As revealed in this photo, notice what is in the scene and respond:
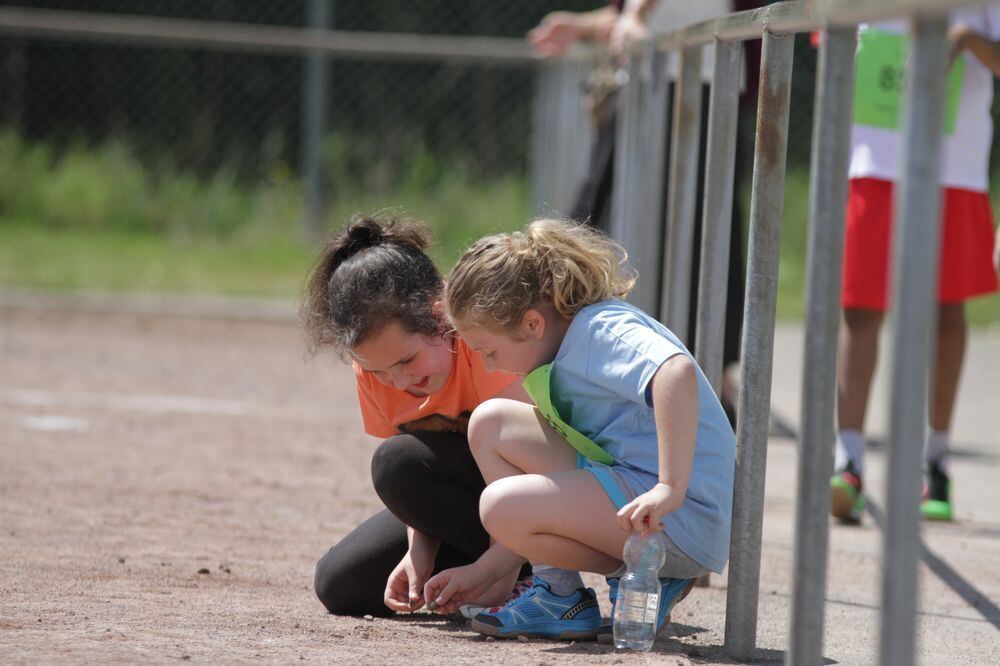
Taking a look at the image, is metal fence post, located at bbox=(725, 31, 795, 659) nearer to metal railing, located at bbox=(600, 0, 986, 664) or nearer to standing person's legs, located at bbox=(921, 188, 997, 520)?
metal railing, located at bbox=(600, 0, 986, 664)

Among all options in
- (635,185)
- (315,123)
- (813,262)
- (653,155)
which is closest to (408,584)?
(813,262)

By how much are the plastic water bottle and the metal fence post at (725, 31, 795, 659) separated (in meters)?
0.14

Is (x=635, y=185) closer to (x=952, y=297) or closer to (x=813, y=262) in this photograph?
(x=952, y=297)

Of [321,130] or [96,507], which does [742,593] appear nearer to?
[96,507]

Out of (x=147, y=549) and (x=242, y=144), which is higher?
(x=242, y=144)

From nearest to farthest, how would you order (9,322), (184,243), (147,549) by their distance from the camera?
(147,549), (9,322), (184,243)

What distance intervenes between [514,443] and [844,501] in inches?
63.8

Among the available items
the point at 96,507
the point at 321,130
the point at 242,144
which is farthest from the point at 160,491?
the point at 242,144

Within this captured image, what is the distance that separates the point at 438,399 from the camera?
3025mm

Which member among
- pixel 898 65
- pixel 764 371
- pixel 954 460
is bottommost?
pixel 954 460

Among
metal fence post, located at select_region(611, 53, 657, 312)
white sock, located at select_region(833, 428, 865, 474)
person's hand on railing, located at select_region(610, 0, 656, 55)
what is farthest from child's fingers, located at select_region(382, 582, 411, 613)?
person's hand on railing, located at select_region(610, 0, 656, 55)

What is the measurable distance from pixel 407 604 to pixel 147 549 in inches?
32.9

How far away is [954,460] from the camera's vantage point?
5.27m

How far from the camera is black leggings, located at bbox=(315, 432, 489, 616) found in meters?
2.96
